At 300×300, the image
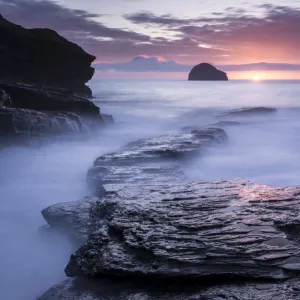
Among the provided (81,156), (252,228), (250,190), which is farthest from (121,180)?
(81,156)

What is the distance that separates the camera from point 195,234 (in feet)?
20.4

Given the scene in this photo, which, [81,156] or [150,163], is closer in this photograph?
→ [150,163]

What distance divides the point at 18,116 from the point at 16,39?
52.8ft

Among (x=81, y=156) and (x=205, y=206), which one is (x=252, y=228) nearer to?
(x=205, y=206)

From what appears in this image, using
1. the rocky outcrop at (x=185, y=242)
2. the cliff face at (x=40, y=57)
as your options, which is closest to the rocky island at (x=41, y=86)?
the cliff face at (x=40, y=57)

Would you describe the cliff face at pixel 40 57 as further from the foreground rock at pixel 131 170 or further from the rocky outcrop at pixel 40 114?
A: the foreground rock at pixel 131 170

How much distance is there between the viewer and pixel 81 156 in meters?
19.5

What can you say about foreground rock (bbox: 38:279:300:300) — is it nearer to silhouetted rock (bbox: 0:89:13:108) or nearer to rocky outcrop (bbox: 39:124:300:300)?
rocky outcrop (bbox: 39:124:300:300)

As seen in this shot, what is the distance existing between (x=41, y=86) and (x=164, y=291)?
23.8 metres

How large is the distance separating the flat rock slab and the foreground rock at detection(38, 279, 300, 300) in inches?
5.8

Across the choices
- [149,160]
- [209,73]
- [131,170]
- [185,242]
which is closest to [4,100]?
[149,160]

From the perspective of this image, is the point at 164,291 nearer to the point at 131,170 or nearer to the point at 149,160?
the point at 131,170

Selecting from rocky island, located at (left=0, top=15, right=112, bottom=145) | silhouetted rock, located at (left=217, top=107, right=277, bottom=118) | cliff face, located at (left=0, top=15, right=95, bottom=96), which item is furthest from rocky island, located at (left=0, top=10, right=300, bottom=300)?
cliff face, located at (left=0, top=15, right=95, bottom=96)

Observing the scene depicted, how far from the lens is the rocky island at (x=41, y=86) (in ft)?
67.4
